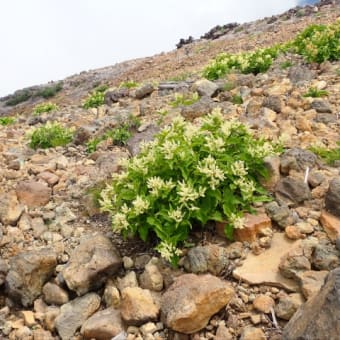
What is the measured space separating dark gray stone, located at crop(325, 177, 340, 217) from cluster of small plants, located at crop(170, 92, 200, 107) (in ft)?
14.6

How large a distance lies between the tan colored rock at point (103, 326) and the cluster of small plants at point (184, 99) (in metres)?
5.20

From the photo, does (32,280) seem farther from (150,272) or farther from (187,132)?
(187,132)

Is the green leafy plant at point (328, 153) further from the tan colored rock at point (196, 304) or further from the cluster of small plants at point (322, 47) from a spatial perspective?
the cluster of small plants at point (322, 47)

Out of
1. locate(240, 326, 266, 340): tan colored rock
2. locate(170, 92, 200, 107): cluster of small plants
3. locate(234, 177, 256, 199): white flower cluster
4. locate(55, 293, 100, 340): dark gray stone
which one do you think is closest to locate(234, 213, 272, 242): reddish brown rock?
locate(234, 177, 256, 199): white flower cluster

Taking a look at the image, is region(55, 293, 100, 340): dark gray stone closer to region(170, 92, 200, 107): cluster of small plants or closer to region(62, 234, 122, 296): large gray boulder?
region(62, 234, 122, 296): large gray boulder

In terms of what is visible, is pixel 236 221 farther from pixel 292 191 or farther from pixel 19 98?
pixel 19 98

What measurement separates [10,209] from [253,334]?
11.5 ft

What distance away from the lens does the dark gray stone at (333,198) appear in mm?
4703

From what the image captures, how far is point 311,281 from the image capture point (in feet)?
13.2

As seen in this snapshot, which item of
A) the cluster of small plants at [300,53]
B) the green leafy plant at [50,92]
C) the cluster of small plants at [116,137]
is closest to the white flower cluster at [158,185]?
the cluster of small plants at [116,137]

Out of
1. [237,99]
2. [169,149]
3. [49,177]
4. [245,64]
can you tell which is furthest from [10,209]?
[245,64]

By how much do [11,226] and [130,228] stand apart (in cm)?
178

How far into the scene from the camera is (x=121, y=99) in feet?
37.7

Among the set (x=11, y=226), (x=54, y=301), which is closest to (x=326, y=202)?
(x=54, y=301)
